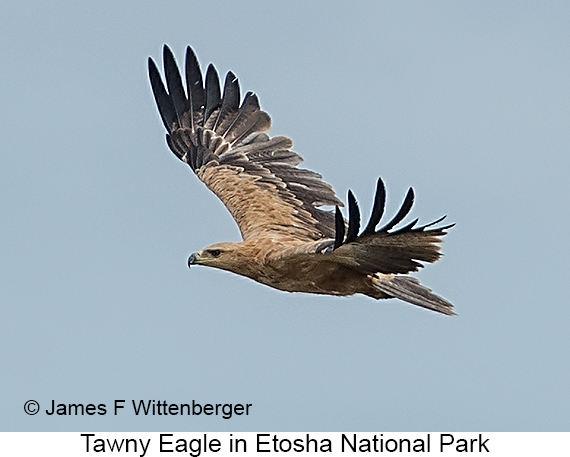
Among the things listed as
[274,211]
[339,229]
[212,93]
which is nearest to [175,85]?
[212,93]

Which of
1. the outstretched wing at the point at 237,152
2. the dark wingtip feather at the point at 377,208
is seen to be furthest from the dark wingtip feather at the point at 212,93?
the dark wingtip feather at the point at 377,208

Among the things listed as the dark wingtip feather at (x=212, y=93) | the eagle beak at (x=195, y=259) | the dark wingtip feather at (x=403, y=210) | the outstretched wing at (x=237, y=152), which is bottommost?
the dark wingtip feather at (x=403, y=210)

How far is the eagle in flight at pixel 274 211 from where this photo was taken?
476 inches

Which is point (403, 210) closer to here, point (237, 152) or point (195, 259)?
point (195, 259)

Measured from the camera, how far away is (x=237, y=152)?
16734 mm

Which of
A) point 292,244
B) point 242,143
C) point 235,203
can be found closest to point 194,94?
point 242,143

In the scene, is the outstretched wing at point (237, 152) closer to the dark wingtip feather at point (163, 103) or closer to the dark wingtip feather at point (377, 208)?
the dark wingtip feather at point (163, 103)

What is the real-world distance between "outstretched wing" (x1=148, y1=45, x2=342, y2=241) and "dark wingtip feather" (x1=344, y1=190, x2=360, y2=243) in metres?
2.99

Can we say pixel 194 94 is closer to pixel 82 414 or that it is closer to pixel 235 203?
pixel 235 203

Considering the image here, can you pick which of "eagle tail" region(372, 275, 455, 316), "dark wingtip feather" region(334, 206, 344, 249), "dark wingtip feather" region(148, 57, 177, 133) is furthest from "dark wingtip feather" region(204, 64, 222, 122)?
"dark wingtip feather" region(334, 206, 344, 249)

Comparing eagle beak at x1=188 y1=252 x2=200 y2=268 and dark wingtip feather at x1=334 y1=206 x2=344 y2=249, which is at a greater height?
eagle beak at x1=188 y1=252 x2=200 y2=268

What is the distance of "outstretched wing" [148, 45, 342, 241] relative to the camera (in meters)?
15.4

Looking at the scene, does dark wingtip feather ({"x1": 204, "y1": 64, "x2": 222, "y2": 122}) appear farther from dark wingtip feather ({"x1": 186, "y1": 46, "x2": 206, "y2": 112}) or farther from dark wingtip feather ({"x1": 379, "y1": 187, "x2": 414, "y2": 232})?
dark wingtip feather ({"x1": 379, "y1": 187, "x2": 414, "y2": 232})
